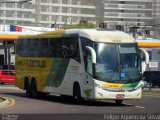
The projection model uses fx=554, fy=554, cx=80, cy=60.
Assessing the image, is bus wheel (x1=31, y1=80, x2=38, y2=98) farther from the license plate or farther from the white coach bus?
the license plate

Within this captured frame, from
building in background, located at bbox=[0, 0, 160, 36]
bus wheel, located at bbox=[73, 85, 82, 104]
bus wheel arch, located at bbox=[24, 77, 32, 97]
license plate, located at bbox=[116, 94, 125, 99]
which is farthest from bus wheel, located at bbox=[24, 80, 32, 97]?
building in background, located at bbox=[0, 0, 160, 36]

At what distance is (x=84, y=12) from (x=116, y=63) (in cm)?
12784

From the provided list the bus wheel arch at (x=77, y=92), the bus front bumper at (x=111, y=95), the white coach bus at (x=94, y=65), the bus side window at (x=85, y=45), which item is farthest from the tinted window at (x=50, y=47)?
the bus front bumper at (x=111, y=95)

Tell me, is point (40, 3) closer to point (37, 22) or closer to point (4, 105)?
point (37, 22)

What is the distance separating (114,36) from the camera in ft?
84.7

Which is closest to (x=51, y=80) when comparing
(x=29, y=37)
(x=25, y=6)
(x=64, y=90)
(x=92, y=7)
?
(x=64, y=90)

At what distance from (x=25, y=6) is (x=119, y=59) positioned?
117 meters

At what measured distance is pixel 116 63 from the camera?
2497 cm

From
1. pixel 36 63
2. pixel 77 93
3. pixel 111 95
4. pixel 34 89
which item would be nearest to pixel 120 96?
pixel 111 95

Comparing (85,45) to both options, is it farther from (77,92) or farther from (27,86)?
(27,86)

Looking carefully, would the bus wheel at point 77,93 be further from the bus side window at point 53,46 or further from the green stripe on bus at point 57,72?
the bus side window at point 53,46

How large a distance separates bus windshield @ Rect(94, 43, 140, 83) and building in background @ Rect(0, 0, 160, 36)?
11209cm

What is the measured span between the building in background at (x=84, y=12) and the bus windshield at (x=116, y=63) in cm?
11209

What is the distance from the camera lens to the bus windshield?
2483cm
